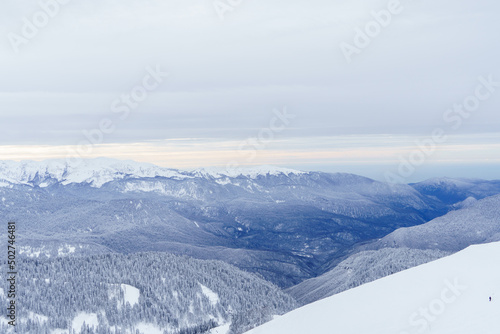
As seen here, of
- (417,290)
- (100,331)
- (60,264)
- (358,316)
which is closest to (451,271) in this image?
(417,290)

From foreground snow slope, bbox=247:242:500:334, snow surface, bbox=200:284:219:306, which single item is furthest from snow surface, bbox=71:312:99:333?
foreground snow slope, bbox=247:242:500:334

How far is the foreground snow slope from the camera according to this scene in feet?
135

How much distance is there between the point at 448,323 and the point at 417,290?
15852 millimetres

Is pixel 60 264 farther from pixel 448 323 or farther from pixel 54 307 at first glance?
pixel 448 323

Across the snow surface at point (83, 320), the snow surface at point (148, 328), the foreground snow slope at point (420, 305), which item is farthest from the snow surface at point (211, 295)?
the foreground snow slope at point (420, 305)

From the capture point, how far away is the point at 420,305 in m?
49.1

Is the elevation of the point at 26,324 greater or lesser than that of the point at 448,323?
lesser

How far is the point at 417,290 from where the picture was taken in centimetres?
5541

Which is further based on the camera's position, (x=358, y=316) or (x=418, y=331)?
(x=358, y=316)

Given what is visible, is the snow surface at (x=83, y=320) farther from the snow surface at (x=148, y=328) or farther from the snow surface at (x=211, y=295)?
the snow surface at (x=211, y=295)

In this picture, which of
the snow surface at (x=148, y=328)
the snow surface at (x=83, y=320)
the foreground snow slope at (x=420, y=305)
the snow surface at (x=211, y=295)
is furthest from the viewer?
the snow surface at (x=211, y=295)

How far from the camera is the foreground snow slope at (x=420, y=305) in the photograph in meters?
41.1

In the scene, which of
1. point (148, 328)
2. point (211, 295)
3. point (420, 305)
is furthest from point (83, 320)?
point (420, 305)

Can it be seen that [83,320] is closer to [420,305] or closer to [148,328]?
[148,328]
